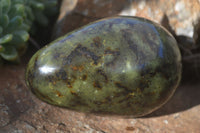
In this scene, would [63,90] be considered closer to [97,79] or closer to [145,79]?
[97,79]

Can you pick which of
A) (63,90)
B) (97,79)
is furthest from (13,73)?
(97,79)

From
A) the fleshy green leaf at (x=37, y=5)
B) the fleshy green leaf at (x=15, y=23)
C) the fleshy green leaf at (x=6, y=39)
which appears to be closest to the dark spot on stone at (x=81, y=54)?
the fleshy green leaf at (x=6, y=39)

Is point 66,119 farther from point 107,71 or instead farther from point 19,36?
point 19,36

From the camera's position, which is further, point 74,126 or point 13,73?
point 13,73

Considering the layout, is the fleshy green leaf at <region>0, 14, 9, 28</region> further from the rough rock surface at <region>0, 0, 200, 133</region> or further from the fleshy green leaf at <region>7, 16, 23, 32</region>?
the rough rock surface at <region>0, 0, 200, 133</region>

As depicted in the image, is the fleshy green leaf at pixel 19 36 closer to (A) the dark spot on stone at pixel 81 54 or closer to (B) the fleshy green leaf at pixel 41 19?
(B) the fleshy green leaf at pixel 41 19

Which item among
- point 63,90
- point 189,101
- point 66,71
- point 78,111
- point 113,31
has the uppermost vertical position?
point 113,31

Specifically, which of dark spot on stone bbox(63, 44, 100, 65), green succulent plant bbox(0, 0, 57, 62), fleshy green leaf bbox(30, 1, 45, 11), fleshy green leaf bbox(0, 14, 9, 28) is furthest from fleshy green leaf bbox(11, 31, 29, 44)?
dark spot on stone bbox(63, 44, 100, 65)
